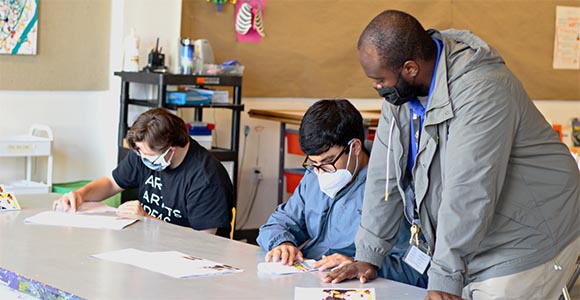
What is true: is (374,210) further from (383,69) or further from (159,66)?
(159,66)

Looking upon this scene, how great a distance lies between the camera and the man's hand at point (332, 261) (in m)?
2.56

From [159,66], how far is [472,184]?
3286 mm

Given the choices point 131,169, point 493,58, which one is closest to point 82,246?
point 131,169

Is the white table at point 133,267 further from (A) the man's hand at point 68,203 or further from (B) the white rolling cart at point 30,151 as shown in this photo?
(B) the white rolling cart at point 30,151

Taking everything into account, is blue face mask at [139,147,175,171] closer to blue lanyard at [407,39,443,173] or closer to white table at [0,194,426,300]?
white table at [0,194,426,300]

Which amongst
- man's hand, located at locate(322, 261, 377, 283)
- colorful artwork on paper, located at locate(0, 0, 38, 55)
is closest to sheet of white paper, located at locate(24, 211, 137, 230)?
man's hand, located at locate(322, 261, 377, 283)

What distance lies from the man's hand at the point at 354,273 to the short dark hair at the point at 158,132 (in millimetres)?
1200

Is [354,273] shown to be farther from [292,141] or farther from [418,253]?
[292,141]

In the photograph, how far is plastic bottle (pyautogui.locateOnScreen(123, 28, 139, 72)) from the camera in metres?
5.02

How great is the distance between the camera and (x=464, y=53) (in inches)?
84.3

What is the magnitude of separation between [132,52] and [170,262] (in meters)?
2.67

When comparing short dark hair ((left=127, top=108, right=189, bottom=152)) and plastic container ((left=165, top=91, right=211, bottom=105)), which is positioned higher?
plastic container ((left=165, top=91, right=211, bottom=105))

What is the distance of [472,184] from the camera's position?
1.99 m

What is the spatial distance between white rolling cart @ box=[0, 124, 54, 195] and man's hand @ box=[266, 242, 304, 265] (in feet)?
8.13
